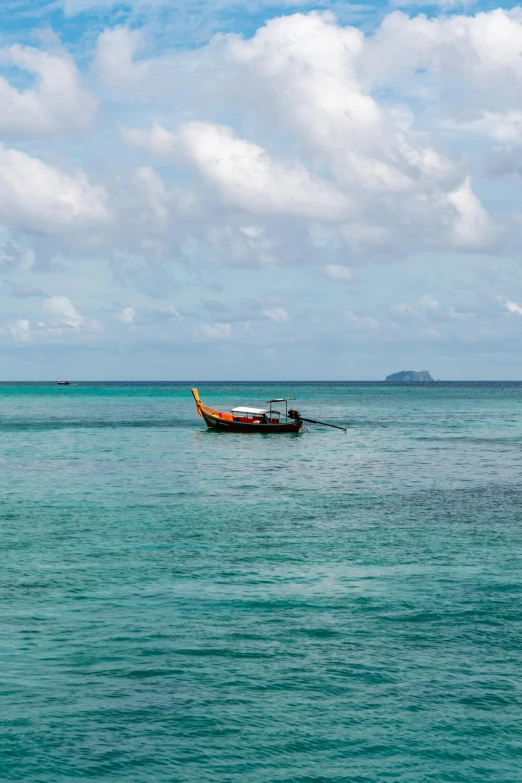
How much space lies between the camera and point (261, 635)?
57.7 feet

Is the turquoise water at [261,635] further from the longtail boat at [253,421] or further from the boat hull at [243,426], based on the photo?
the boat hull at [243,426]

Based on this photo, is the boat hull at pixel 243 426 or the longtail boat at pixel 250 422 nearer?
the longtail boat at pixel 250 422

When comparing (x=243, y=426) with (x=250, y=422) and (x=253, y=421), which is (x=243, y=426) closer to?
(x=250, y=422)

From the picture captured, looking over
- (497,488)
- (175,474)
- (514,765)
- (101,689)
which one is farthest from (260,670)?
(175,474)

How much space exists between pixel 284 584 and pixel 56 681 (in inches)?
312

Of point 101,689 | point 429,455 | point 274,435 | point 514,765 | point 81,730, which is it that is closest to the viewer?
point 514,765

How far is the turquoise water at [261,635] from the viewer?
41.6 feet

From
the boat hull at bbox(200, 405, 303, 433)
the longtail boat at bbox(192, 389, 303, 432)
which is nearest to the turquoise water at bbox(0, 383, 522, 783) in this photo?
the longtail boat at bbox(192, 389, 303, 432)

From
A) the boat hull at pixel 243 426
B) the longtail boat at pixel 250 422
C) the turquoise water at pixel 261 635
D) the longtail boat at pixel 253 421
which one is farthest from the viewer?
the boat hull at pixel 243 426

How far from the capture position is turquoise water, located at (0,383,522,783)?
41.6 feet

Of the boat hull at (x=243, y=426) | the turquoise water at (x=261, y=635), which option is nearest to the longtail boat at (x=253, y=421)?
the boat hull at (x=243, y=426)

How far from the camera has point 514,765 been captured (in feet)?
40.7

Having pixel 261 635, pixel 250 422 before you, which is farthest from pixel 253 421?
pixel 261 635

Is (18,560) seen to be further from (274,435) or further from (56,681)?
(274,435)
